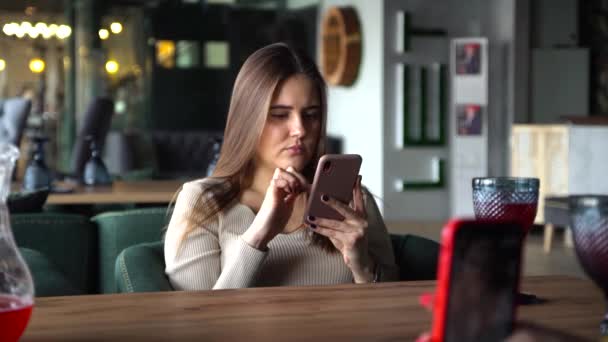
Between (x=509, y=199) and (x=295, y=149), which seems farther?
(x=295, y=149)

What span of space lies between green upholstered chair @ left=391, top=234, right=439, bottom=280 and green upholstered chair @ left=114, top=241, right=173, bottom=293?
55 centimetres

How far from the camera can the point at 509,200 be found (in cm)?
130

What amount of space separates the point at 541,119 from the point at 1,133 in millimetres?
5472

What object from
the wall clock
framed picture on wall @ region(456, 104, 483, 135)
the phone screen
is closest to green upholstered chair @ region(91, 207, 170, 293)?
the phone screen

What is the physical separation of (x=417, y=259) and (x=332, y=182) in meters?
0.53

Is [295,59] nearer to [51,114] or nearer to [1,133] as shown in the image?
[1,133]

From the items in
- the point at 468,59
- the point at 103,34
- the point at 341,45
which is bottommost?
the point at 468,59

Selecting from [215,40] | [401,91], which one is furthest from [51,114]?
[401,91]

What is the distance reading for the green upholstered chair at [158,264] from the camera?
5.84 feet

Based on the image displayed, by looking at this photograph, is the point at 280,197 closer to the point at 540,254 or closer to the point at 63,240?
the point at 63,240

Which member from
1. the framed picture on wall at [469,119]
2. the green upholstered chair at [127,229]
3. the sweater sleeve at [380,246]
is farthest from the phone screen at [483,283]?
the framed picture on wall at [469,119]

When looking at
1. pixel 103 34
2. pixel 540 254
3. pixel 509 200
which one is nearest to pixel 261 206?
pixel 509 200

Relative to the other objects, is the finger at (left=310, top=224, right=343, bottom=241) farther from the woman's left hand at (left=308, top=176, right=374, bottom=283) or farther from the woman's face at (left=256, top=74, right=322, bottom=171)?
the woman's face at (left=256, top=74, right=322, bottom=171)

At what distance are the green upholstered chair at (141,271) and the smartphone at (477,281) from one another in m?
1.07
